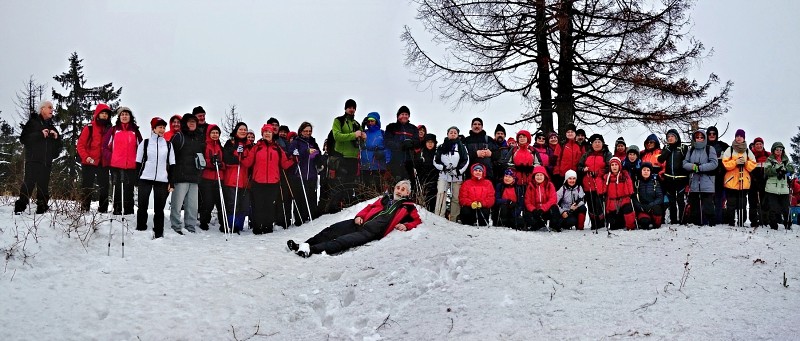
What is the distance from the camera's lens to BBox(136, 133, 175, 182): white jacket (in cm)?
820

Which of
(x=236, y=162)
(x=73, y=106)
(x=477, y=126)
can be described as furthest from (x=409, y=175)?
(x=73, y=106)

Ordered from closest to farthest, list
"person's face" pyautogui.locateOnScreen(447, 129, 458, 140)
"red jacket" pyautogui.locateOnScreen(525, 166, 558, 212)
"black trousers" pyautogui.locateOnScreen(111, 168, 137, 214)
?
"black trousers" pyautogui.locateOnScreen(111, 168, 137, 214), "red jacket" pyautogui.locateOnScreen(525, 166, 558, 212), "person's face" pyautogui.locateOnScreen(447, 129, 458, 140)

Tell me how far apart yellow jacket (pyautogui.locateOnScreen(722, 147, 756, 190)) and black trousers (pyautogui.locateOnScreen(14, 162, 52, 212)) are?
1110 cm

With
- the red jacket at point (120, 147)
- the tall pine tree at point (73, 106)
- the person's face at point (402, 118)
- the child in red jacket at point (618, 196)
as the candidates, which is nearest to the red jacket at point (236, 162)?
the red jacket at point (120, 147)

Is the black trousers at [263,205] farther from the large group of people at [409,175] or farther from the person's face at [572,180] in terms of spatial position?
the person's face at [572,180]

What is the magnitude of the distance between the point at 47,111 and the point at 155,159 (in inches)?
84.3

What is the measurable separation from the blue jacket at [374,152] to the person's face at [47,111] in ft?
17.4

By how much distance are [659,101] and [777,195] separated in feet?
14.1

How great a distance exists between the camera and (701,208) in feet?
31.0

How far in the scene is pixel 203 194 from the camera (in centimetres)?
962

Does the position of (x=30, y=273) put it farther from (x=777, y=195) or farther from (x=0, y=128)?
(x=0, y=128)

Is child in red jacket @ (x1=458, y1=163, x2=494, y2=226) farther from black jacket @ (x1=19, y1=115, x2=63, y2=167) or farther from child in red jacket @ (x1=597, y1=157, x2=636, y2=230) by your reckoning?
black jacket @ (x1=19, y1=115, x2=63, y2=167)

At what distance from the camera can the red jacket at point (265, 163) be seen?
31.7ft

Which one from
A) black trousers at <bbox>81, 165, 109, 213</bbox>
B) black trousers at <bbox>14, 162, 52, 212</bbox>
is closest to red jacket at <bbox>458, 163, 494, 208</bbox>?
black trousers at <bbox>81, 165, 109, 213</bbox>
